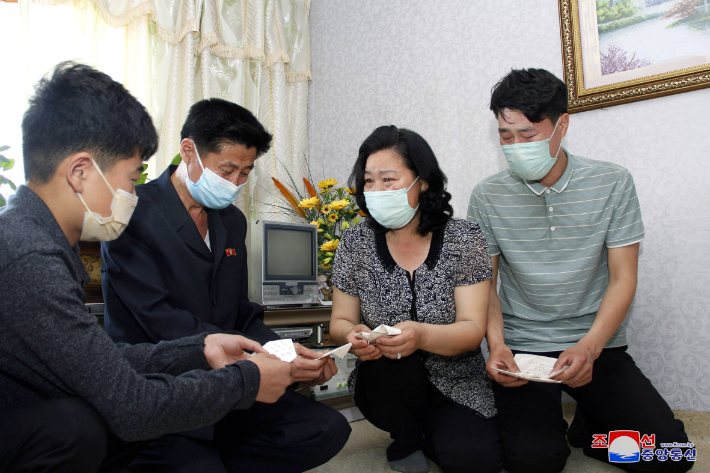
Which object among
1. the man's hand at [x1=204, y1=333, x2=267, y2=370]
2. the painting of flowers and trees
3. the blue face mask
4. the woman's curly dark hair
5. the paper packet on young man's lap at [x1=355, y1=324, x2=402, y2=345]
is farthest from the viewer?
the painting of flowers and trees

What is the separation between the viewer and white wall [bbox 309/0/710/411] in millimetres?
1855

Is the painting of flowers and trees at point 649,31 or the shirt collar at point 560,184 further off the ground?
the painting of flowers and trees at point 649,31

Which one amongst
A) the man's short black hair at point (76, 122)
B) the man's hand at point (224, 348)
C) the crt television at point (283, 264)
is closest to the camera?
the man's short black hair at point (76, 122)

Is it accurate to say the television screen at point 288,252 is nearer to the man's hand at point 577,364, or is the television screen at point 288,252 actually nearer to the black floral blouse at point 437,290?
the black floral blouse at point 437,290

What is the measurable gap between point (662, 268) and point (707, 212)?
0.85 ft

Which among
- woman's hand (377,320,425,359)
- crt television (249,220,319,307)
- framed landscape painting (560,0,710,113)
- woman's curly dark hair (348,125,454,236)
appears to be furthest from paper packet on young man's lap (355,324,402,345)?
framed landscape painting (560,0,710,113)

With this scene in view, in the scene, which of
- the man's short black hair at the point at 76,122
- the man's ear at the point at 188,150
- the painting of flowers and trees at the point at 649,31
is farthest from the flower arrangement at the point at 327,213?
the man's short black hair at the point at 76,122

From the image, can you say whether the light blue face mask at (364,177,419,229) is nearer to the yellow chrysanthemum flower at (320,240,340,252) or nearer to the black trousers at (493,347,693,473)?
the black trousers at (493,347,693,473)

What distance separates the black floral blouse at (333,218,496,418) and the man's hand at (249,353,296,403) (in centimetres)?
55

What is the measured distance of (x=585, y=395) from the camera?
5.07ft

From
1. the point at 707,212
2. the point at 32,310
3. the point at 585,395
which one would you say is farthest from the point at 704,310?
the point at 32,310

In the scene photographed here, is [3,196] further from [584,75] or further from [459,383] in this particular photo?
[584,75]

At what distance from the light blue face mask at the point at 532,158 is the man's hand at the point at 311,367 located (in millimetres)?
881

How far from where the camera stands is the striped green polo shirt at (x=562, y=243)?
161 centimetres
